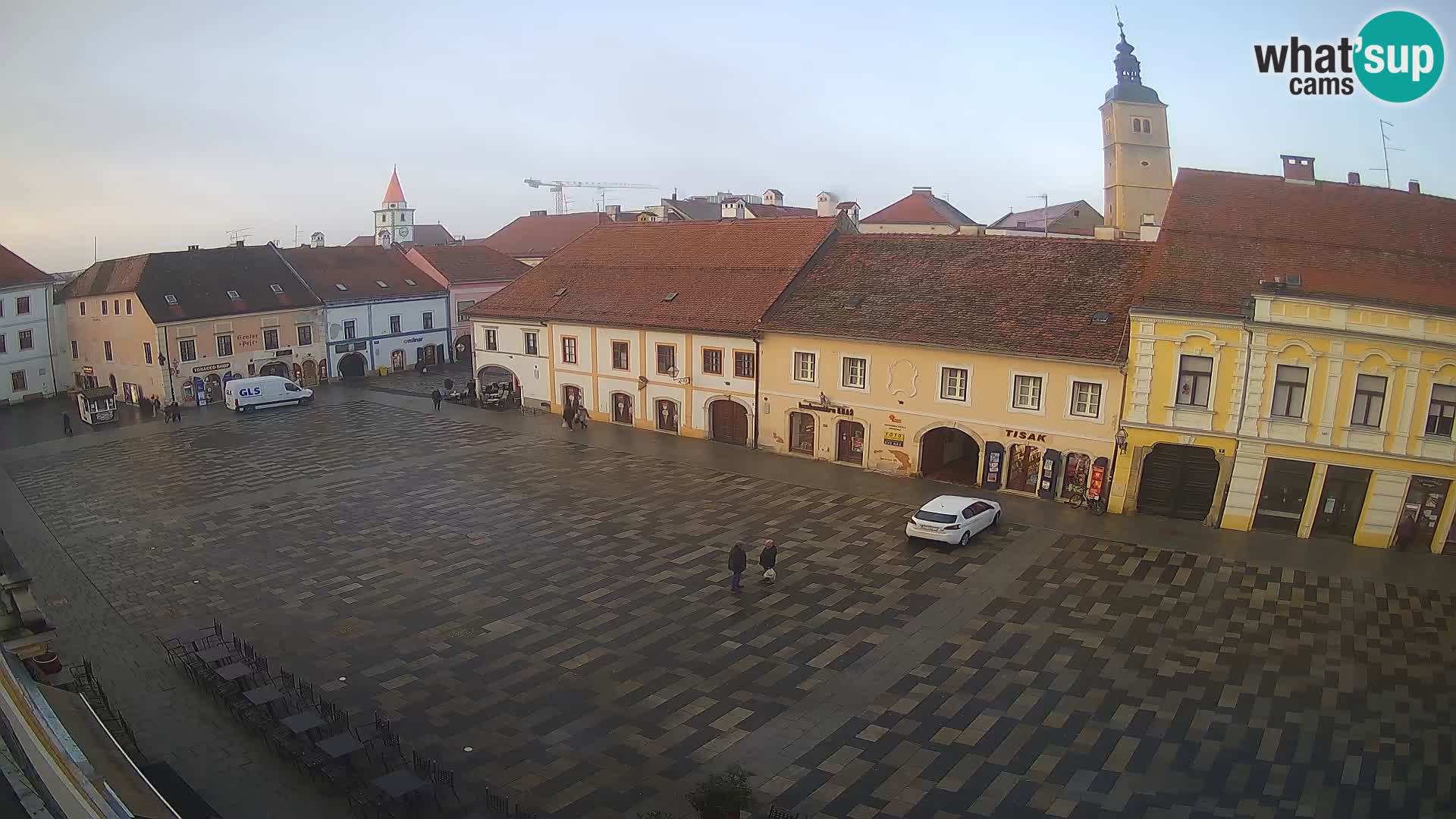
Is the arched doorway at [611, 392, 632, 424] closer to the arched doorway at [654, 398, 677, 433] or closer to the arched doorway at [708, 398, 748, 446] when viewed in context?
the arched doorway at [654, 398, 677, 433]

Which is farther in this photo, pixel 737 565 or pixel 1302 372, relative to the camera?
pixel 1302 372

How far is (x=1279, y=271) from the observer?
2828cm

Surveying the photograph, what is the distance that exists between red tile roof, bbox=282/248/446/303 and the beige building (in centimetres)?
116

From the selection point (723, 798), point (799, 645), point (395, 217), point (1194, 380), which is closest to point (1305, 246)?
point (1194, 380)

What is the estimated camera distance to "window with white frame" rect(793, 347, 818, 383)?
37.0 m

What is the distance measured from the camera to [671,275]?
44406 millimetres

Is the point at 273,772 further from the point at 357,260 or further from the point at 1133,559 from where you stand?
the point at 357,260

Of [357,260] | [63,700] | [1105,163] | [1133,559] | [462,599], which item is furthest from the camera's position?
[1105,163]

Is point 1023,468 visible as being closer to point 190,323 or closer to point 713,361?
point 713,361

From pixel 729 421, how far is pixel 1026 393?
13.4m

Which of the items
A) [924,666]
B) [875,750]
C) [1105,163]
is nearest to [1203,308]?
[924,666]

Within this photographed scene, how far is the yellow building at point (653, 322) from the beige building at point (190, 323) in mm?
13862

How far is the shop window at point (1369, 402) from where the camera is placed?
2669 cm

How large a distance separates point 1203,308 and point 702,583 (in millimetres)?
17127
